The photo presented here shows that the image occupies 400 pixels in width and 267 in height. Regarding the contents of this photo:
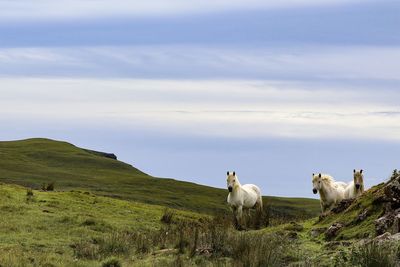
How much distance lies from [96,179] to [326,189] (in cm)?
6581

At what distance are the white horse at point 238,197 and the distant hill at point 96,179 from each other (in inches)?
1194

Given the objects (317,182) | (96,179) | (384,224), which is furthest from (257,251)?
(96,179)

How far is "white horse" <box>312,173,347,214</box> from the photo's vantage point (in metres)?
24.3

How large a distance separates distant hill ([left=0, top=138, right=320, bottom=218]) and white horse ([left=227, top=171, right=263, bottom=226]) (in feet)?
99.5

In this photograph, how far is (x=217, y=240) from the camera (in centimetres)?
A: 1744

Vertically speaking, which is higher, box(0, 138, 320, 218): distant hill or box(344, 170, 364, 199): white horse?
box(0, 138, 320, 218): distant hill

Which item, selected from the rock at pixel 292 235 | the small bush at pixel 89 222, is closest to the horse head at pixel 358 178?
the rock at pixel 292 235

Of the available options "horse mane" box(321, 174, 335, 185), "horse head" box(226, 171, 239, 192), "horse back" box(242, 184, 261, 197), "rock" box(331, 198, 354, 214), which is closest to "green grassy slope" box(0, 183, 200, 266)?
"horse head" box(226, 171, 239, 192)

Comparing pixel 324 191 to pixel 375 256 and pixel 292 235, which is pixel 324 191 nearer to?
pixel 292 235

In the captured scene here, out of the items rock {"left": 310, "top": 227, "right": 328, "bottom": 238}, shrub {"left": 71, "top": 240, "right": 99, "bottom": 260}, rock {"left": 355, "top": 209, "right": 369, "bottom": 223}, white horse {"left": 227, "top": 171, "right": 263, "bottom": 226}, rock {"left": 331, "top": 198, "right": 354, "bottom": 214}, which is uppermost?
white horse {"left": 227, "top": 171, "right": 263, "bottom": 226}

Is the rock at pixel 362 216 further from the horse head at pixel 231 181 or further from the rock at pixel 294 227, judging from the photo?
the horse head at pixel 231 181

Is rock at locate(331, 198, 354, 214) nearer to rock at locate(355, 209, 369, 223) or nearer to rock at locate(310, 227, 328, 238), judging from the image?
rock at locate(310, 227, 328, 238)

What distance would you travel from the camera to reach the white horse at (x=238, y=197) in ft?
90.9

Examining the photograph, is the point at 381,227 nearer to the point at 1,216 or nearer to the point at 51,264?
the point at 51,264
